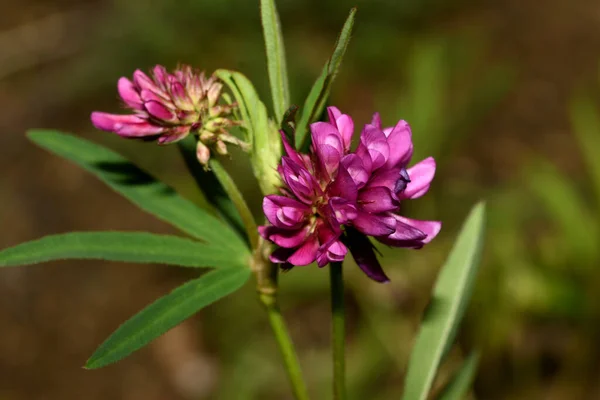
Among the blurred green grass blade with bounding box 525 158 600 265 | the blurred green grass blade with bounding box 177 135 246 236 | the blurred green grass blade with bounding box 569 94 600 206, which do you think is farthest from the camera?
the blurred green grass blade with bounding box 569 94 600 206

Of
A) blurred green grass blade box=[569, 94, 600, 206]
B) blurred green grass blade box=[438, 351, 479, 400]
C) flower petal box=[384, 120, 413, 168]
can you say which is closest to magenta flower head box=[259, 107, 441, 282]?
flower petal box=[384, 120, 413, 168]

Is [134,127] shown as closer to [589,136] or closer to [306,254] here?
[306,254]

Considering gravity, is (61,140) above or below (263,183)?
below

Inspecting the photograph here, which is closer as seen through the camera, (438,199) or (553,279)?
(553,279)

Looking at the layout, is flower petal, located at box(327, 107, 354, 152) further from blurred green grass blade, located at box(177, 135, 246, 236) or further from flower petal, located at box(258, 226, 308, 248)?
blurred green grass blade, located at box(177, 135, 246, 236)

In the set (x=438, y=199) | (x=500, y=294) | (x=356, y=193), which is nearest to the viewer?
(x=356, y=193)

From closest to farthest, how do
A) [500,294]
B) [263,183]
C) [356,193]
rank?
[356,193], [263,183], [500,294]

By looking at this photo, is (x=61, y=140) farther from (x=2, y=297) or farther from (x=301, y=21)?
(x=301, y=21)

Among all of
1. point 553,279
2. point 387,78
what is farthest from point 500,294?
point 387,78
